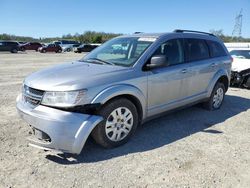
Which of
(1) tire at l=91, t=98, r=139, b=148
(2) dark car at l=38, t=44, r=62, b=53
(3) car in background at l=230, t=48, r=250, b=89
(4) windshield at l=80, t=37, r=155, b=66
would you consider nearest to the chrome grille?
(1) tire at l=91, t=98, r=139, b=148

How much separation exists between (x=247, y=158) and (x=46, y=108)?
2.98 meters

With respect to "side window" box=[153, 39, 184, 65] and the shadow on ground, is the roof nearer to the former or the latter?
"side window" box=[153, 39, 184, 65]

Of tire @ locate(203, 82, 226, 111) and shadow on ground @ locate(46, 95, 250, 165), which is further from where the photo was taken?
tire @ locate(203, 82, 226, 111)

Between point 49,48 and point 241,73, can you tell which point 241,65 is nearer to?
point 241,73

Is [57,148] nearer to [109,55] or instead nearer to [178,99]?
[109,55]

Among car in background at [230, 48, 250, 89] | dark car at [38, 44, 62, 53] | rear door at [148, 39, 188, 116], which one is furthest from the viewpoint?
dark car at [38, 44, 62, 53]

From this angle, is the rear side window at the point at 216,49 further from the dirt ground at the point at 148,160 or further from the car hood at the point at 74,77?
the car hood at the point at 74,77

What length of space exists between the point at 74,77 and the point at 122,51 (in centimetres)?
137

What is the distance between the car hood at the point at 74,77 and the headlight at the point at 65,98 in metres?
0.05

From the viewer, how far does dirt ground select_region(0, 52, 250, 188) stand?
11.4 feet

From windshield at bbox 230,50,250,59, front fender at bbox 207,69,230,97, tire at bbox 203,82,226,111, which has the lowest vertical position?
tire at bbox 203,82,226,111

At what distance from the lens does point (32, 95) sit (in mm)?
4070

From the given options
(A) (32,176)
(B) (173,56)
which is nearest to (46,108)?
(A) (32,176)

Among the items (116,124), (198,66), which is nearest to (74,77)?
(116,124)
